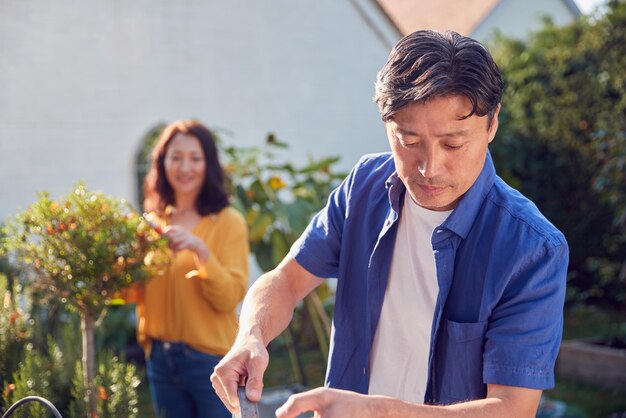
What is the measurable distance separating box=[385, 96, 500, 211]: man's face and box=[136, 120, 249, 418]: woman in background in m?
1.75

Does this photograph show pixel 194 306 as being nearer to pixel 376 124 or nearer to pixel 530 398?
pixel 530 398

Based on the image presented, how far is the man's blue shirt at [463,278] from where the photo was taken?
6.13ft

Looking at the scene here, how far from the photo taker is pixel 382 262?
2209 millimetres

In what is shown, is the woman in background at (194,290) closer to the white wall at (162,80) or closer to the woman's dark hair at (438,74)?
the woman's dark hair at (438,74)

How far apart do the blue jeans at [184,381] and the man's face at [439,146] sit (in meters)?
2.08

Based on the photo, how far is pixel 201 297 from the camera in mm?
3861

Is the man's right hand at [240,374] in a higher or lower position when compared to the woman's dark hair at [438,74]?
lower

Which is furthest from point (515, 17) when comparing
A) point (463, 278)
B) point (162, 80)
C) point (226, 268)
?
point (463, 278)

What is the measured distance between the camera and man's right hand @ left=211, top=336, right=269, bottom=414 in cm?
173

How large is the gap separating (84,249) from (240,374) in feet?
4.01

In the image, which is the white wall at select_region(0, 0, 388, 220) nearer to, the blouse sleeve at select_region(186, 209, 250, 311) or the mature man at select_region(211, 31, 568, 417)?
the blouse sleeve at select_region(186, 209, 250, 311)

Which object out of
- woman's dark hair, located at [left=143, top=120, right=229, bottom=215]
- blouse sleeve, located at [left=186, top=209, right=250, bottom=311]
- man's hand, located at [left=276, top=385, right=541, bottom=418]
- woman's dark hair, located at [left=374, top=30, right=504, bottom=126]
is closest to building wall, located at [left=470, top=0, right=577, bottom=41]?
woman's dark hair, located at [left=143, top=120, right=229, bottom=215]

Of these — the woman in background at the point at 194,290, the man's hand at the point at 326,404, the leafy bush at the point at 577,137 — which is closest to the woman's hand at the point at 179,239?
the woman in background at the point at 194,290

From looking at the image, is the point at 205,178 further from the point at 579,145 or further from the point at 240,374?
the point at 579,145
